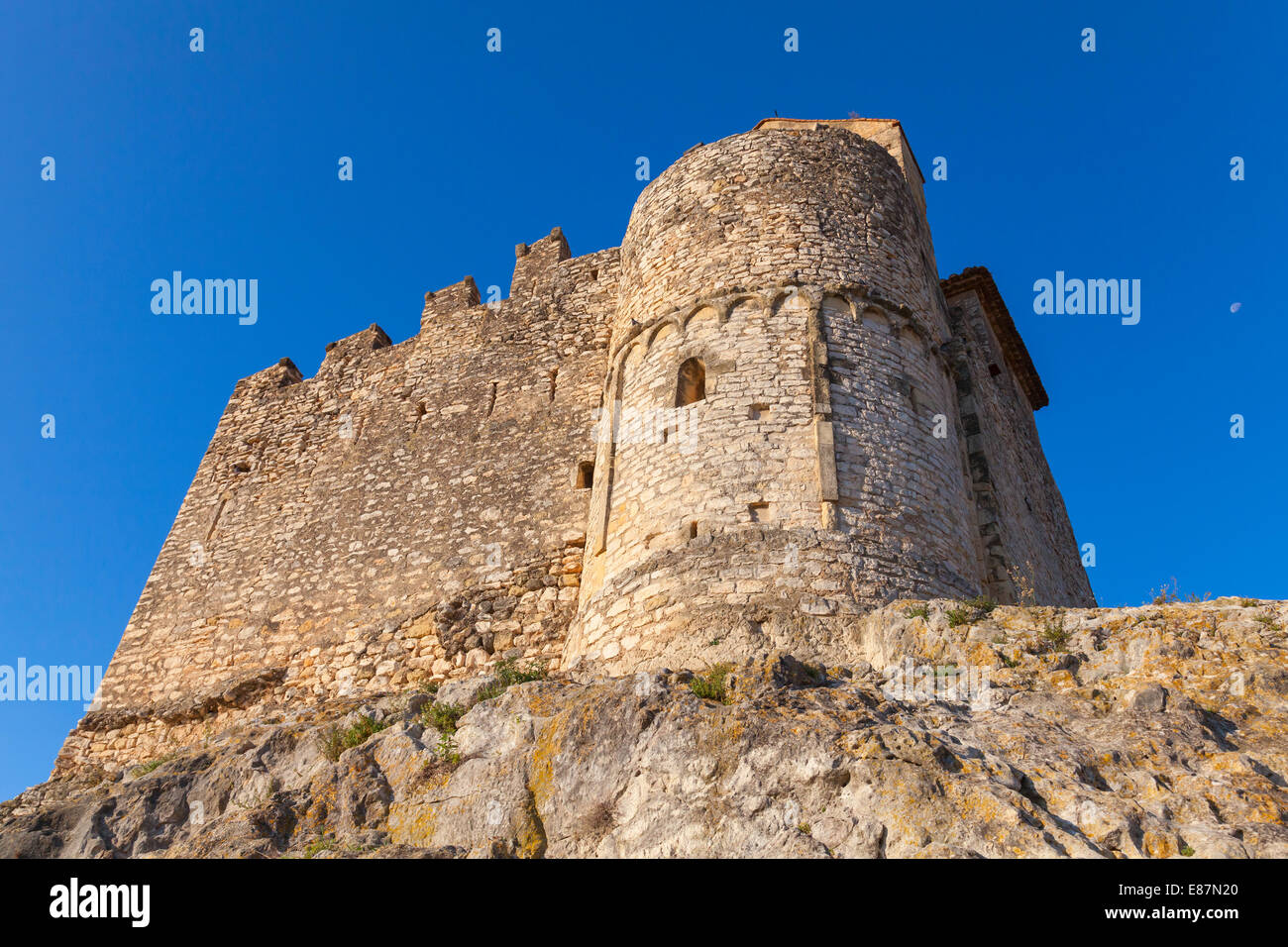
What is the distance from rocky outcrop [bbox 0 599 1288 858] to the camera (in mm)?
4773

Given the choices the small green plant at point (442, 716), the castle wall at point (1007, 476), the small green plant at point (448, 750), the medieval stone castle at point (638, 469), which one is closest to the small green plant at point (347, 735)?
the small green plant at point (442, 716)

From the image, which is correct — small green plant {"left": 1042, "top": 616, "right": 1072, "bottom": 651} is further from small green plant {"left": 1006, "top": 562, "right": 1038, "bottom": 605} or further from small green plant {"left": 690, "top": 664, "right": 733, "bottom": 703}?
small green plant {"left": 1006, "top": 562, "right": 1038, "bottom": 605}

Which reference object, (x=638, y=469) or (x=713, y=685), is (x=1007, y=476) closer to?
(x=638, y=469)

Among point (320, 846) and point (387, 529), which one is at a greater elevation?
point (387, 529)

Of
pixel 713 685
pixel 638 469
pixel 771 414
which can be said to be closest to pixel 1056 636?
pixel 713 685

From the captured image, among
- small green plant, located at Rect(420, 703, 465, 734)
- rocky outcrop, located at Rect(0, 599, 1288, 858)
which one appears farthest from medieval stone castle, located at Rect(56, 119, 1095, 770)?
small green plant, located at Rect(420, 703, 465, 734)

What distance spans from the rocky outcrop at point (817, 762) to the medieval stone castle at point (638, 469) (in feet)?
4.26

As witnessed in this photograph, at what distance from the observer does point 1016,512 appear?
11.8 meters

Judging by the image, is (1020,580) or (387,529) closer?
(1020,580)

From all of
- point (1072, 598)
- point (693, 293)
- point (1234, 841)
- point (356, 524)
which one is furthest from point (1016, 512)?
point (356, 524)

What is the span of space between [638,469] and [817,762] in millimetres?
4343

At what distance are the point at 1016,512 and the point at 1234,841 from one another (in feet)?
25.6

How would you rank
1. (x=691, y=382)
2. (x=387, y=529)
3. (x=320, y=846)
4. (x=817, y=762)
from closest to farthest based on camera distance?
(x=817, y=762) → (x=320, y=846) → (x=691, y=382) → (x=387, y=529)

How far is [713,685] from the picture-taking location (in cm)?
618
